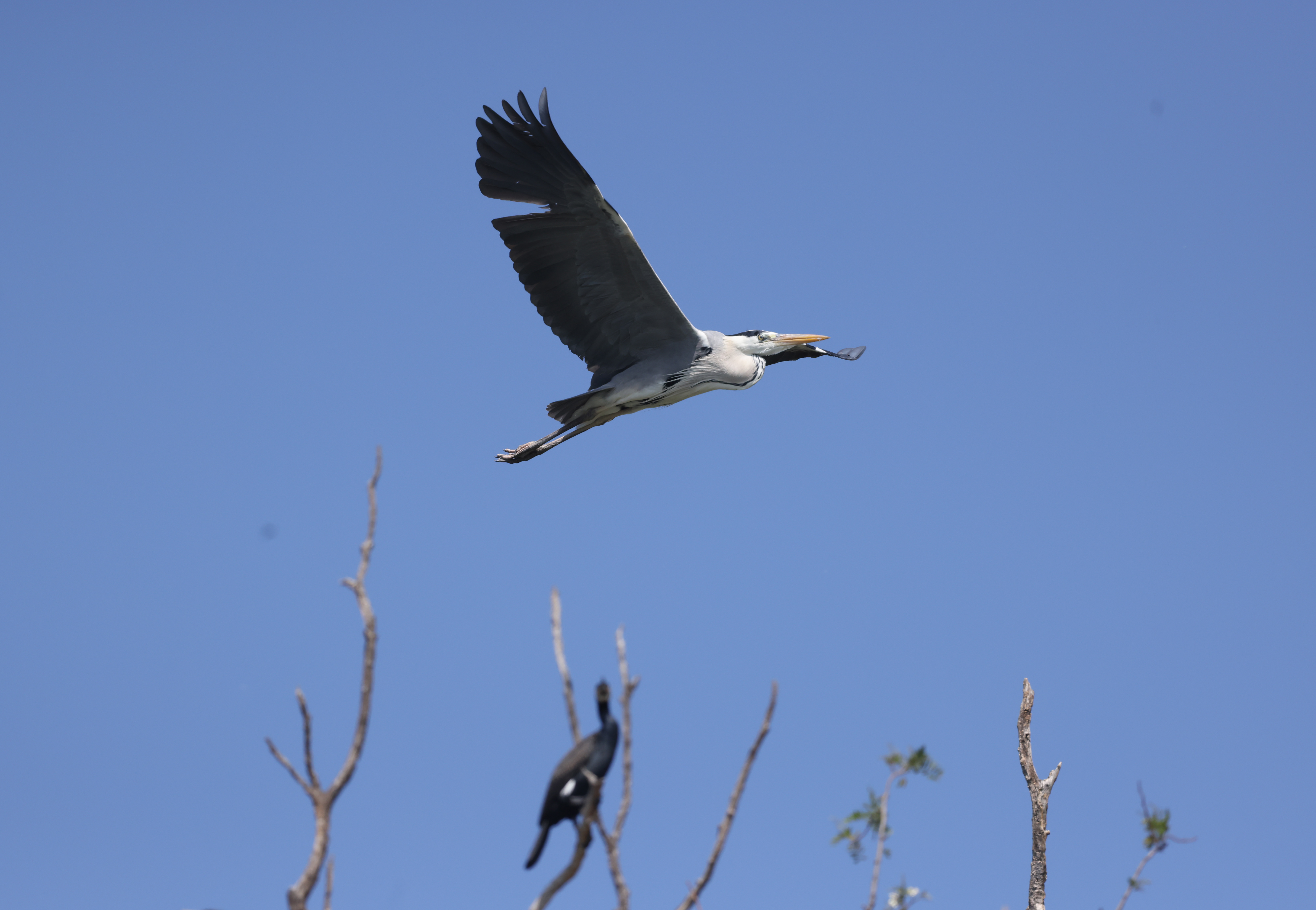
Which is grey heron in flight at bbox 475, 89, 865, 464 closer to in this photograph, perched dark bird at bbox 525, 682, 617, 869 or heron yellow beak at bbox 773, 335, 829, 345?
heron yellow beak at bbox 773, 335, 829, 345

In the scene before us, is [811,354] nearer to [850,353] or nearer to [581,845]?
[850,353]

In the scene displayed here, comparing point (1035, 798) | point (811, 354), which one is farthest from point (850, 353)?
point (1035, 798)

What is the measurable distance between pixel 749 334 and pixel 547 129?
8.16ft

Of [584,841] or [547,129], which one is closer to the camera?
[584,841]

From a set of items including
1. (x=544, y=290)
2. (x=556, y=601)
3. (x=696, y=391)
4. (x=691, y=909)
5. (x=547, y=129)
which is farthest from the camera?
(x=696, y=391)

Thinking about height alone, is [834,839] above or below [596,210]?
below

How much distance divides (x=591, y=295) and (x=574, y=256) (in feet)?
1.18

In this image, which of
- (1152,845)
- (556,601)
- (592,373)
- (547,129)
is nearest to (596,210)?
(547,129)

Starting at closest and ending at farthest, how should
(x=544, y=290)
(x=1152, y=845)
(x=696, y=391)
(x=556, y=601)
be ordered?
(x=556, y=601), (x=1152, y=845), (x=544, y=290), (x=696, y=391)

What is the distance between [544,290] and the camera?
8805 millimetres

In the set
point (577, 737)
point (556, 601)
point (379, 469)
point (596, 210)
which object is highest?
point (596, 210)

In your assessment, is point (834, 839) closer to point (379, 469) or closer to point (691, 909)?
point (691, 909)

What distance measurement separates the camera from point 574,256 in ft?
28.2

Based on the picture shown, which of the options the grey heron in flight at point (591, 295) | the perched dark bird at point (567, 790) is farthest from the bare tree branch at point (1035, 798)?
the grey heron in flight at point (591, 295)
